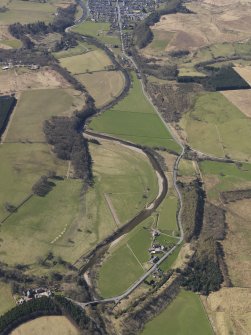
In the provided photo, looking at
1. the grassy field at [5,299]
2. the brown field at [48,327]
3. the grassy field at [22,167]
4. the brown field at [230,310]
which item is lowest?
the brown field at [230,310]

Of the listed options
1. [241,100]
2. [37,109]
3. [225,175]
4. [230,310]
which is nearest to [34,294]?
[230,310]

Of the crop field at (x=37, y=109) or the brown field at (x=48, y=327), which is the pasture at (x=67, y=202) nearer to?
the crop field at (x=37, y=109)

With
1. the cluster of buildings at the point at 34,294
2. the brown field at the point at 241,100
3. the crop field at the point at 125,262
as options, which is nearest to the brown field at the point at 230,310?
the crop field at the point at 125,262

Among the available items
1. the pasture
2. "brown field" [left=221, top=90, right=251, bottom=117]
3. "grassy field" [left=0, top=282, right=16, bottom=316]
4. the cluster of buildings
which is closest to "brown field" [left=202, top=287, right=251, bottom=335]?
the pasture

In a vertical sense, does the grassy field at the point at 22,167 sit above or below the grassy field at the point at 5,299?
above

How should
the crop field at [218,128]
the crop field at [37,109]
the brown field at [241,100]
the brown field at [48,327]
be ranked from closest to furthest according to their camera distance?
the brown field at [48,327] < the crop field at [37,109] < the crop field at [218,128] < the brown field at [241,100]

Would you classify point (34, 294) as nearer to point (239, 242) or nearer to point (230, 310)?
point (230, 310)

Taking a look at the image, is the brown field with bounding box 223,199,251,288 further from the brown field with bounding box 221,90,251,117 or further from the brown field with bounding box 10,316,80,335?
the brown field with bounding box 221,90,251,117

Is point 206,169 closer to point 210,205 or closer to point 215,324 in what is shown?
point 210,205
